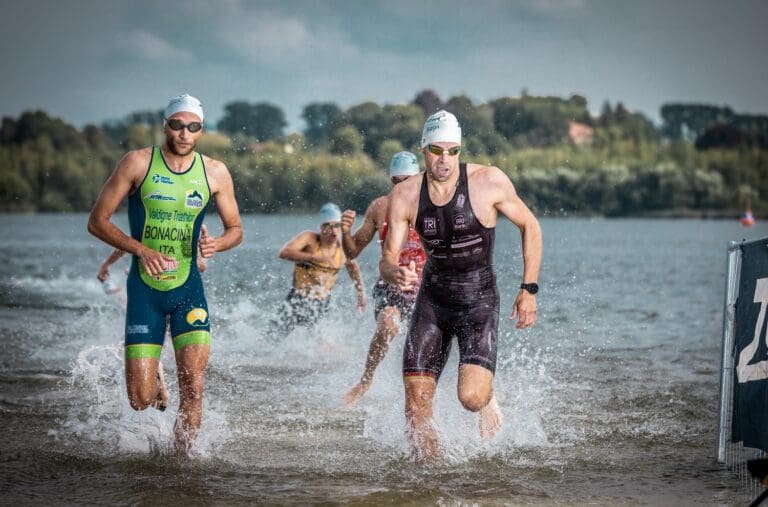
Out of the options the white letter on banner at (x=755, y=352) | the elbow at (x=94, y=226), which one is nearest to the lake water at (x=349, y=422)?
the white letter on banner at (x=755, y=352)

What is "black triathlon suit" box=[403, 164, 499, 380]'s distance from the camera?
21.4 feet

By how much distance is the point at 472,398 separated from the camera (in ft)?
21.0

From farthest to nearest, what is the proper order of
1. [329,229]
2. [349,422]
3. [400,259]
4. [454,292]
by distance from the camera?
[329,229], [400,259], [349,422], [454,292]

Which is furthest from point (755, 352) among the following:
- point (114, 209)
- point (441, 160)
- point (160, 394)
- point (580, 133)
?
point (580, 133)

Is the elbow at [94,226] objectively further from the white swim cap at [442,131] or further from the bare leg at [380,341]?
the bare leg at [380,341]

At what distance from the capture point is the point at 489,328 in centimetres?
664

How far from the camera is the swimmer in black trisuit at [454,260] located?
21.3 feet

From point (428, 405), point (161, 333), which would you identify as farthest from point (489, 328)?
point (161, 333)

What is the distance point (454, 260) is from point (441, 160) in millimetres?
692

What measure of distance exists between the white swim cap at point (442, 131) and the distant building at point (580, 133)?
78.4 meters

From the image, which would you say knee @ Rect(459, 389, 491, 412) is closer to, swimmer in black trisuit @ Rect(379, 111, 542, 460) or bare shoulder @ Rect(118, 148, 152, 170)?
swimmer in black trisuit @ Rect(379, 111, 542, 460)

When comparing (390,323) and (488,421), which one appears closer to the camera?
(488,421)

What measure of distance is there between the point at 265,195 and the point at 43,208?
147 ft

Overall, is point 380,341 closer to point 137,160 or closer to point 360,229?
point 360,229
